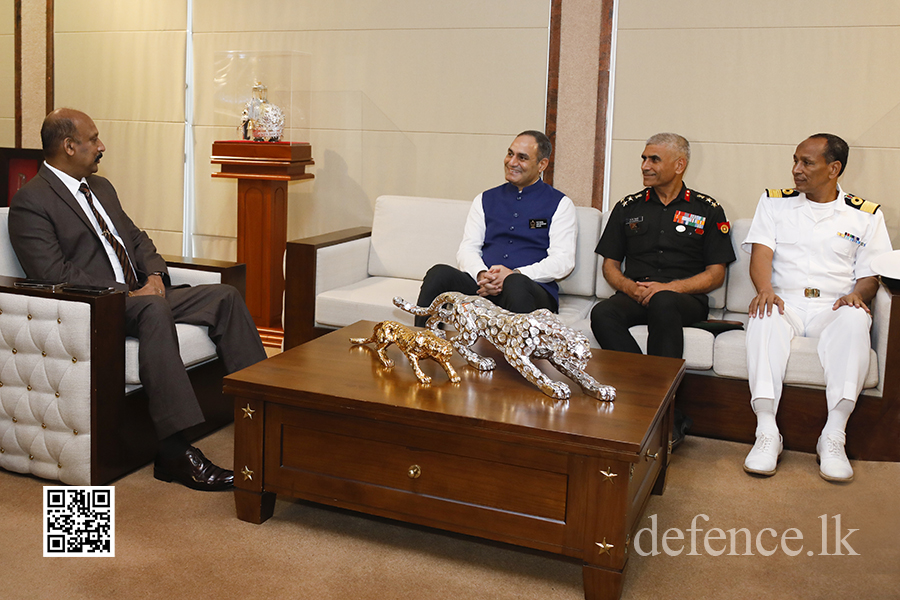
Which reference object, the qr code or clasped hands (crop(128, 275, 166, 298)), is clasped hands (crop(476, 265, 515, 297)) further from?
the qr code

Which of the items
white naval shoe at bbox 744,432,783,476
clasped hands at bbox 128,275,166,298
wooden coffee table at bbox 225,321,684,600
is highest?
clasped hands at bbox 128,275,166,298

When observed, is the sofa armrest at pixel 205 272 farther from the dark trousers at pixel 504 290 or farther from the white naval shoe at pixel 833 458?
the white naval shoe at pixel 833 458

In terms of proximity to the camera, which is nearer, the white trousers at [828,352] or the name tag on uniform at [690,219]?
the white trousers at [828,352]

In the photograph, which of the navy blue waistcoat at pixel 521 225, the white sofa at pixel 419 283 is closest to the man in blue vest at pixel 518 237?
the navy blue waistcoat at pixel 521 225

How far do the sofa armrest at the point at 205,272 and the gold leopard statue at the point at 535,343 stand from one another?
1.21 metres

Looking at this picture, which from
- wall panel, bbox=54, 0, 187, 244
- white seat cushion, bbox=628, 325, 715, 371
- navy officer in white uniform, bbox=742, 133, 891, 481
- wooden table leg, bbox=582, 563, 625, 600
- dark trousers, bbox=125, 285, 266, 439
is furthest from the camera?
wall panel, bbox=54, 0, 187, 244

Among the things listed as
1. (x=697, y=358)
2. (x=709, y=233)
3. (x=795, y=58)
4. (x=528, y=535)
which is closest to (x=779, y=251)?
(x=709, y=233)

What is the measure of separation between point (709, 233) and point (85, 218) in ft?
7.98

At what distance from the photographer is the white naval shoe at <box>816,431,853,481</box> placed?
9.10 feet

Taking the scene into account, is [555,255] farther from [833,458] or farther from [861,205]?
[833,458]

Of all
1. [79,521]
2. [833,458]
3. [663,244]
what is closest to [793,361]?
[833,458]

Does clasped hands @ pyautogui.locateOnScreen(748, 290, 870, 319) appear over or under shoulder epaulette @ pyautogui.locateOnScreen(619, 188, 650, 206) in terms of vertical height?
under

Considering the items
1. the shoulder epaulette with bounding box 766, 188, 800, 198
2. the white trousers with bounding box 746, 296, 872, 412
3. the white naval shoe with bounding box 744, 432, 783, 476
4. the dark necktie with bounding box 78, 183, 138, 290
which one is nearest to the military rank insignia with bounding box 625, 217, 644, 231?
the shoulder epaulette with bounding box 766, 188, 800, 198

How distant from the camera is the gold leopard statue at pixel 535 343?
2.23 m
